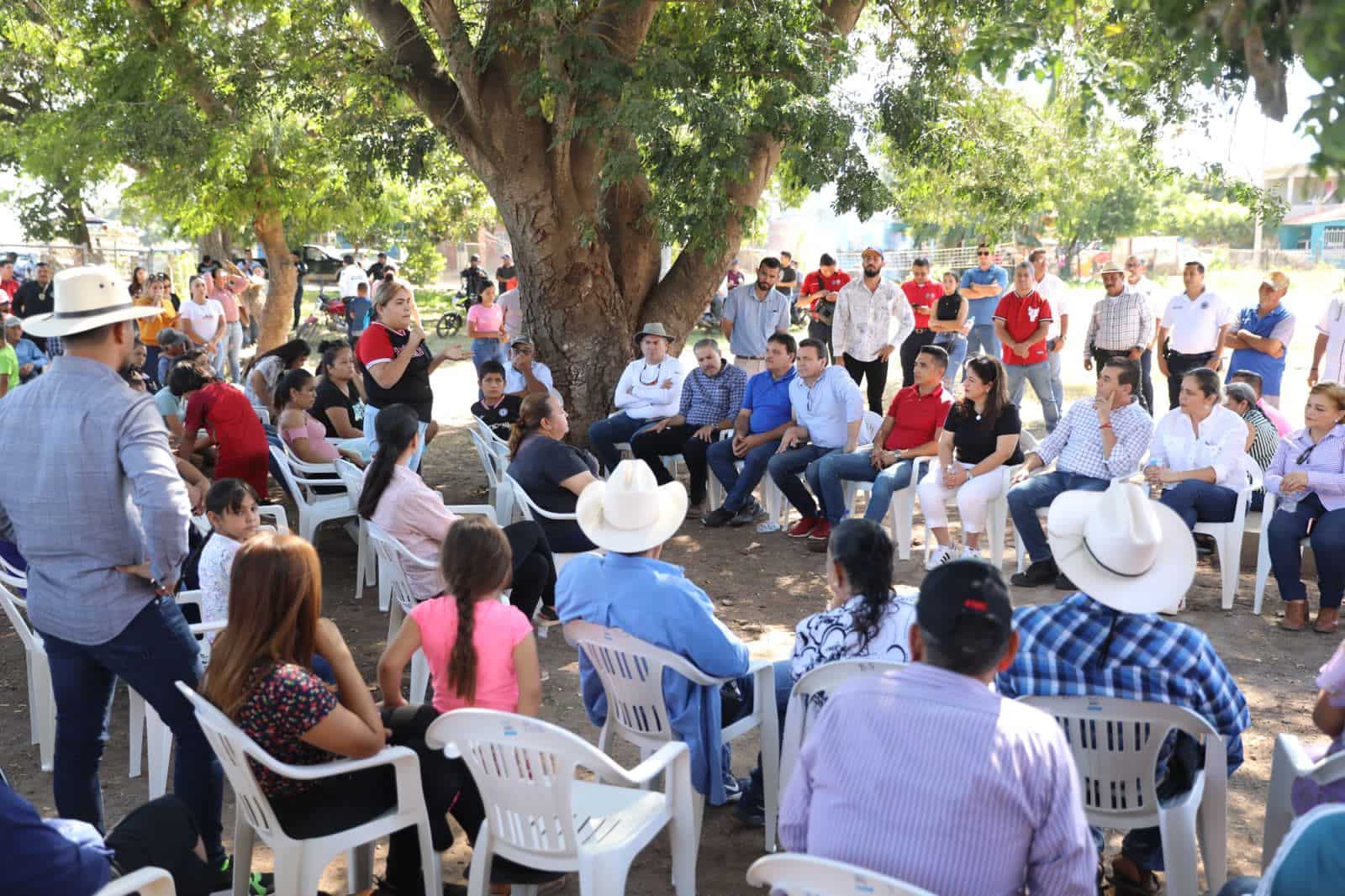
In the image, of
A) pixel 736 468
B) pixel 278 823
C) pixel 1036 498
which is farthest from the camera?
pixel 736 468

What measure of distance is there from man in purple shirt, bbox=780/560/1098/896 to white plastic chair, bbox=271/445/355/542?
4939mm

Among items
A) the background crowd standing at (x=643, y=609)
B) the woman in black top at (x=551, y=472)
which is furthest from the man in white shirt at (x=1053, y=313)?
the woman in black top at (x=551, y=472)

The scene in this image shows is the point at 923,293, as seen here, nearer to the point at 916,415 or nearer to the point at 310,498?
the point at 916,415

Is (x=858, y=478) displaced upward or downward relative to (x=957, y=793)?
downward

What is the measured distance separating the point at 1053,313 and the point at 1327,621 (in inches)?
213

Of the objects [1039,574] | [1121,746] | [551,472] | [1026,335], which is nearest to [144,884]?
[1121,746]

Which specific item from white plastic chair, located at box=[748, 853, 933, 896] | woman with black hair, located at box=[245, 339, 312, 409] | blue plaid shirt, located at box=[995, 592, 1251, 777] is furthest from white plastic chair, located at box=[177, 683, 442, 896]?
woman with black hair, located at box=[245, 339, 312, 409]

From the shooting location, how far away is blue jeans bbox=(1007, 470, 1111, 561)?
21.8ft

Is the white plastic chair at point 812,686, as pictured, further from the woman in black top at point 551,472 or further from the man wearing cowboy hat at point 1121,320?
the man wearing cowboy hat at point 1121,320

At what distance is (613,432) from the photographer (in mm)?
8742

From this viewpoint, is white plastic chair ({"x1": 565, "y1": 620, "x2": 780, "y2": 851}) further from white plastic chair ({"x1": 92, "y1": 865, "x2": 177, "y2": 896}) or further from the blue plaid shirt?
white plastic chair ({"x1": 92, "y1": 865, "x2": 177, "y2": 896})

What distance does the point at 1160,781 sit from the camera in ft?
10.8

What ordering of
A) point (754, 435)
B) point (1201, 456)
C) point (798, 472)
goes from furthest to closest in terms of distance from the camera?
point (754, 435), point (798, 472), point (1201, 456)

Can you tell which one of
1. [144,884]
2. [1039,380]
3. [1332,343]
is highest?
[1332,343]
